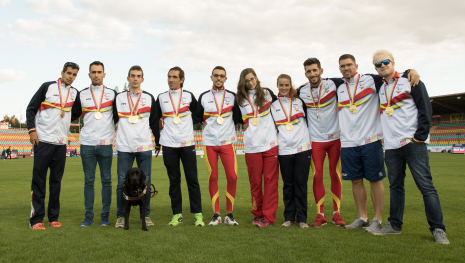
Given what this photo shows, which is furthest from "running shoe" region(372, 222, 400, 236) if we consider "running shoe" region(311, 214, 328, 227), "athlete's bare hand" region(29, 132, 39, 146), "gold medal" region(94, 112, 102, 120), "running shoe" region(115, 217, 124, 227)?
"athlete's bare hand" region(29, 132, 39, 146)

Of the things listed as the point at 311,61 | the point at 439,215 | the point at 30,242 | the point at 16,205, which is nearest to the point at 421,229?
the point at 439,215

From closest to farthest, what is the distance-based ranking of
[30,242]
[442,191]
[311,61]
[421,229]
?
[30,242] → [421,229] → [311,61] → [442,191]

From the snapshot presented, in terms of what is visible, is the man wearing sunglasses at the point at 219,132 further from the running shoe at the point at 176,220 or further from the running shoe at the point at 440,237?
the running shoe at the point at 440,237

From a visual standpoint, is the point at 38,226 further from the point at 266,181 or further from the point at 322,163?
the point at 322,163

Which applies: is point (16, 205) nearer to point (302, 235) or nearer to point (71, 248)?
point (71, 248)

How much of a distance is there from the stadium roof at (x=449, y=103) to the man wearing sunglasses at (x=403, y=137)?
36143 mm

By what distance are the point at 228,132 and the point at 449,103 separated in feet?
136

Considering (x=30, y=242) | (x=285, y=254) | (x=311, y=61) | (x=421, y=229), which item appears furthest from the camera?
(x=311, y=61)

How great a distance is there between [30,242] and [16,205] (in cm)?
364

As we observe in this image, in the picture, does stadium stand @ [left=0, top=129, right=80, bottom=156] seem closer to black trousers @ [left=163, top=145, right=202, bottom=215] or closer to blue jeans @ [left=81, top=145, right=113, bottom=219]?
blue jeans @ [left=81, top=145, right=113, bottom=219]

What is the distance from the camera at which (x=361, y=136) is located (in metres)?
4.56

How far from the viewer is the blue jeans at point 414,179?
12.9 feet

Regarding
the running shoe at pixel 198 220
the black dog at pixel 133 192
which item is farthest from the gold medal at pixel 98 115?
the running shoe at pixel 198 220

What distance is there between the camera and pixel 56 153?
200 inches
